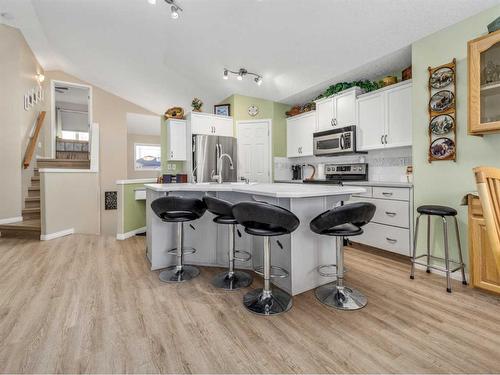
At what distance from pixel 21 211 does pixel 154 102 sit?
371cm

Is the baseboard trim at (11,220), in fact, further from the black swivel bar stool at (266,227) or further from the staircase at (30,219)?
the black swivel bar stool at (266,227)

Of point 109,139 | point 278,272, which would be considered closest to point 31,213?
point 109,139

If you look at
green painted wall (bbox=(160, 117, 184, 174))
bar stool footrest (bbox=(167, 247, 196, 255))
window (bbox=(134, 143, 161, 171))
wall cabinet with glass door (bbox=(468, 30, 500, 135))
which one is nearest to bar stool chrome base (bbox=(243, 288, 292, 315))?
bar stool footrest (bbox=(167, 247, 196, 255))

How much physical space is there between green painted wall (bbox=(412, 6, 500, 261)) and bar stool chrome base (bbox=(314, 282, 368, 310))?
124cm

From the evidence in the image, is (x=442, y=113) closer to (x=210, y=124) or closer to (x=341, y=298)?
(x=341, y=298)

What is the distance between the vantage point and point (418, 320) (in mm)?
1709

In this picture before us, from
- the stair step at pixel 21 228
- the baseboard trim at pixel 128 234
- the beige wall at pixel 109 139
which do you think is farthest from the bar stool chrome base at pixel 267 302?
the beige wall at pixel 109 139

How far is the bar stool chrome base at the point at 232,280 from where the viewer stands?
2.25 meters

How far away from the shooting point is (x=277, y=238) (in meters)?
2.22

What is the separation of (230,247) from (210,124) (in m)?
3.00

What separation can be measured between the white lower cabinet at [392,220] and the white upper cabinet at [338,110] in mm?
1234

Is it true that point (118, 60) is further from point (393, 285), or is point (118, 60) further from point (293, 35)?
point (393, 285)

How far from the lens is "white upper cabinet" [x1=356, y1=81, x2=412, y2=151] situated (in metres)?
3.07

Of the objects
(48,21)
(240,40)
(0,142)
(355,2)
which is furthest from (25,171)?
(355,2)
